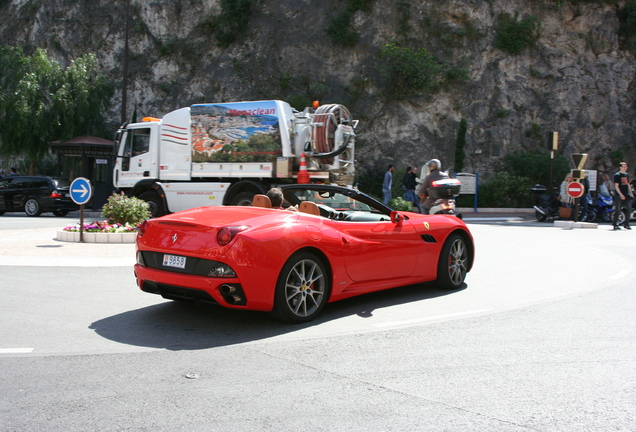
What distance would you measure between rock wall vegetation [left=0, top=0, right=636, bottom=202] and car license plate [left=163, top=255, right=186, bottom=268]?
25.9 m

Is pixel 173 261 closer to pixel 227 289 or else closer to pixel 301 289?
pixel 227 289

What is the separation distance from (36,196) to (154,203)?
24.6 ft

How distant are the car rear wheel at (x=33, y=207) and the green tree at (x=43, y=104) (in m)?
8.76

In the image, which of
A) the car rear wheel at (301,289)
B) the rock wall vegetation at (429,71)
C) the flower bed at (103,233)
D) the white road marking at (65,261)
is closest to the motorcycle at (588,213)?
the rock wall vegetation at (429,71)

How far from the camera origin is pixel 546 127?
3400cm

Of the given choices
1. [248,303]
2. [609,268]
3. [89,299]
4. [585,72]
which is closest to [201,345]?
[248,303]

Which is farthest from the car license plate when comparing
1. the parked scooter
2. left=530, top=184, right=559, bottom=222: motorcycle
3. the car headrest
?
left=530, top=184, right=559, bottom=222: motorcycle

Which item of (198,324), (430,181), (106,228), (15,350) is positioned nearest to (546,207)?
(430,181)

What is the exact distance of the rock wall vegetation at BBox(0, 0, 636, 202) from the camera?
33.3 m

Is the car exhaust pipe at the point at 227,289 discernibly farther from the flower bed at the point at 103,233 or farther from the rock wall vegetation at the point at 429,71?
the rock wall vegetation at the point at 429,71

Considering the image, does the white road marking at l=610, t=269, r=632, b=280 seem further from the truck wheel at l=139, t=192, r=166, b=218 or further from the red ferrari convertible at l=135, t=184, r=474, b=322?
the truck wheel at l=139, t=192, r=166, b=218

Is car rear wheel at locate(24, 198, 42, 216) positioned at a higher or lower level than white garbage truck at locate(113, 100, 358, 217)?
lower

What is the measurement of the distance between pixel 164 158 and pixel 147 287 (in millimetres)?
12963

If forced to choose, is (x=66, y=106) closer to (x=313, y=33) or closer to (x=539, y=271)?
(x=313, y=33)
